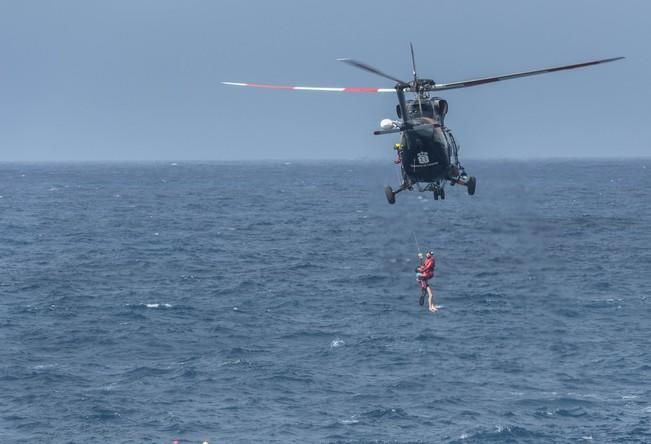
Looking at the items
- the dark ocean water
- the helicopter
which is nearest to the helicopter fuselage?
the helicopter

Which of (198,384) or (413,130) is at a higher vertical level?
(413,130)

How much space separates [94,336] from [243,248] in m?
62.7

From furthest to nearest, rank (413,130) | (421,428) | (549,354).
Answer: (549,354)
(421,428)
(413,130)

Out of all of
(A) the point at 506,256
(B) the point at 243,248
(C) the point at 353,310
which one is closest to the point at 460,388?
(C) the point at 353,310

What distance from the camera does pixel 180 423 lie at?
257 feet

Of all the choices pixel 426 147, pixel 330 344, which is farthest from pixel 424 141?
pixel 330 344

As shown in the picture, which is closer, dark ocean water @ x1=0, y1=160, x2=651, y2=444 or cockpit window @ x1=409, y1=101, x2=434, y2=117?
cockpit window @ x1=409, y1=101, x2=434, y2=117

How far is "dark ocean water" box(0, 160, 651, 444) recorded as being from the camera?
7831 cm

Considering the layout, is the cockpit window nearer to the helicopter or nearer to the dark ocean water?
the helicopter

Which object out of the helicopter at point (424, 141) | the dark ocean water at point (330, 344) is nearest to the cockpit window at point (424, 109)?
the helicopter at point (424, 141)

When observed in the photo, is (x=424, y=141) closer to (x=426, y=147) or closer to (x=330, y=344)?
(x=426, y=147)

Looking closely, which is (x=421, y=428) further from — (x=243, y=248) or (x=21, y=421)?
(x=243, y=248)

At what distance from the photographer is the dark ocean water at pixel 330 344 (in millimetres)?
78312

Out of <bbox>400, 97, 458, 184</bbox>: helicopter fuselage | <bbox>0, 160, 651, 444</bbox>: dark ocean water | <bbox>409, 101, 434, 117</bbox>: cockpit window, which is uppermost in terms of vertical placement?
<bbox>409, 101, 434, 117</bbox>: cockpit window
